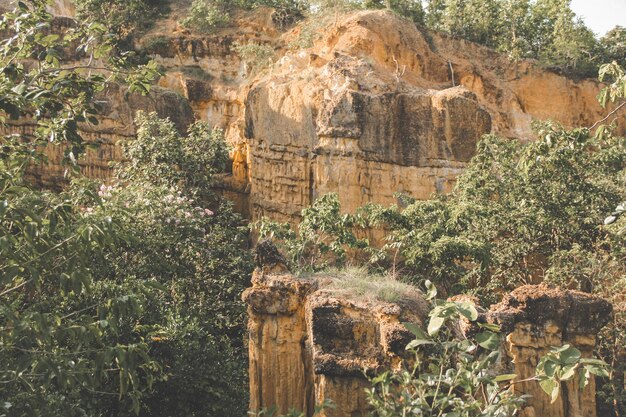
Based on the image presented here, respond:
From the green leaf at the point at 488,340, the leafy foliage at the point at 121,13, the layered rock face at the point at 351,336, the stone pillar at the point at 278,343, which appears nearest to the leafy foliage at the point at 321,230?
the layered rock face at the point at 351,336

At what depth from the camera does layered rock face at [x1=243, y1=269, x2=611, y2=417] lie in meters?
7.86

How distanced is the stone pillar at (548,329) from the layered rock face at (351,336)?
0.04 feet

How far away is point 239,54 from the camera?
25.8 metres

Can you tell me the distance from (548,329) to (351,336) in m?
2.70

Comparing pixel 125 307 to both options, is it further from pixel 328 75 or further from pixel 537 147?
pixel 328 75

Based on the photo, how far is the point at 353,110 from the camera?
62.3ft

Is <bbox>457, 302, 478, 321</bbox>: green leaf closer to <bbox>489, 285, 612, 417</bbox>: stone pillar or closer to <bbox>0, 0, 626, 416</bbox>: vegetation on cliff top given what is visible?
<bbox>0, 0, 626, 416</bbox>: vegetation on cliff top

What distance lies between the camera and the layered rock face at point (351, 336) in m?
7.86

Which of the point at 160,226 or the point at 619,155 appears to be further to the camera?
the point at 619,155

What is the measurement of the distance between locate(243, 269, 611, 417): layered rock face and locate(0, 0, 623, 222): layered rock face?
10.1 metres

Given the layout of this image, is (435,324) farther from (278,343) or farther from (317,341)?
(278,343)

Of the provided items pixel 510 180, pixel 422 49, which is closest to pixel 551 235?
pixel 510 180

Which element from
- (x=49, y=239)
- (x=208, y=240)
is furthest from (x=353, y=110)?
(x=49, y=239)

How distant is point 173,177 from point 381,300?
9563mm
